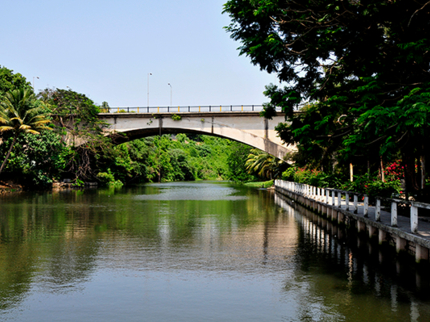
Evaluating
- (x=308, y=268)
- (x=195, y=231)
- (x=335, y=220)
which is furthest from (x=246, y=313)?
(x=335, y=220)

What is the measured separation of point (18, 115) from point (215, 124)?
21442 millimetres

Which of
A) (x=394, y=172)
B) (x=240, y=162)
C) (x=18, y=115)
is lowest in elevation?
(x=394, y=172)

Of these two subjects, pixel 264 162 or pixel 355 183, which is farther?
pixel 264 162

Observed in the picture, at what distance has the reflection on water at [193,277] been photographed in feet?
27.6

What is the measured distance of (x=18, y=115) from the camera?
44.3 m

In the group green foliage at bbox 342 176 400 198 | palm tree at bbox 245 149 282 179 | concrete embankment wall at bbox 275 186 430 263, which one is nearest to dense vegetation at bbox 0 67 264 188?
palm tree at bbox 245 149 282 179

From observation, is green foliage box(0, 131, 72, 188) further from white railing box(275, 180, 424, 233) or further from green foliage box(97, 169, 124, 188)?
white railing box(275, 180, 424, 233)

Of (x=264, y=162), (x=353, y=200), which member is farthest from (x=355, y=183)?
(x=264, y=162)

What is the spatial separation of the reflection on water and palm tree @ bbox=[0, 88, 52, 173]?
89.5 ft

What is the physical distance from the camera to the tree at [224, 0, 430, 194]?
38.8 feet

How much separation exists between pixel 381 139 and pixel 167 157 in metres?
98.0

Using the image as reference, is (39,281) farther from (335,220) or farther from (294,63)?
(335,220)

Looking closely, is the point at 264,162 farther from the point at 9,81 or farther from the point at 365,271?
the point at 365,271

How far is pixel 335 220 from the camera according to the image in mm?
21297
